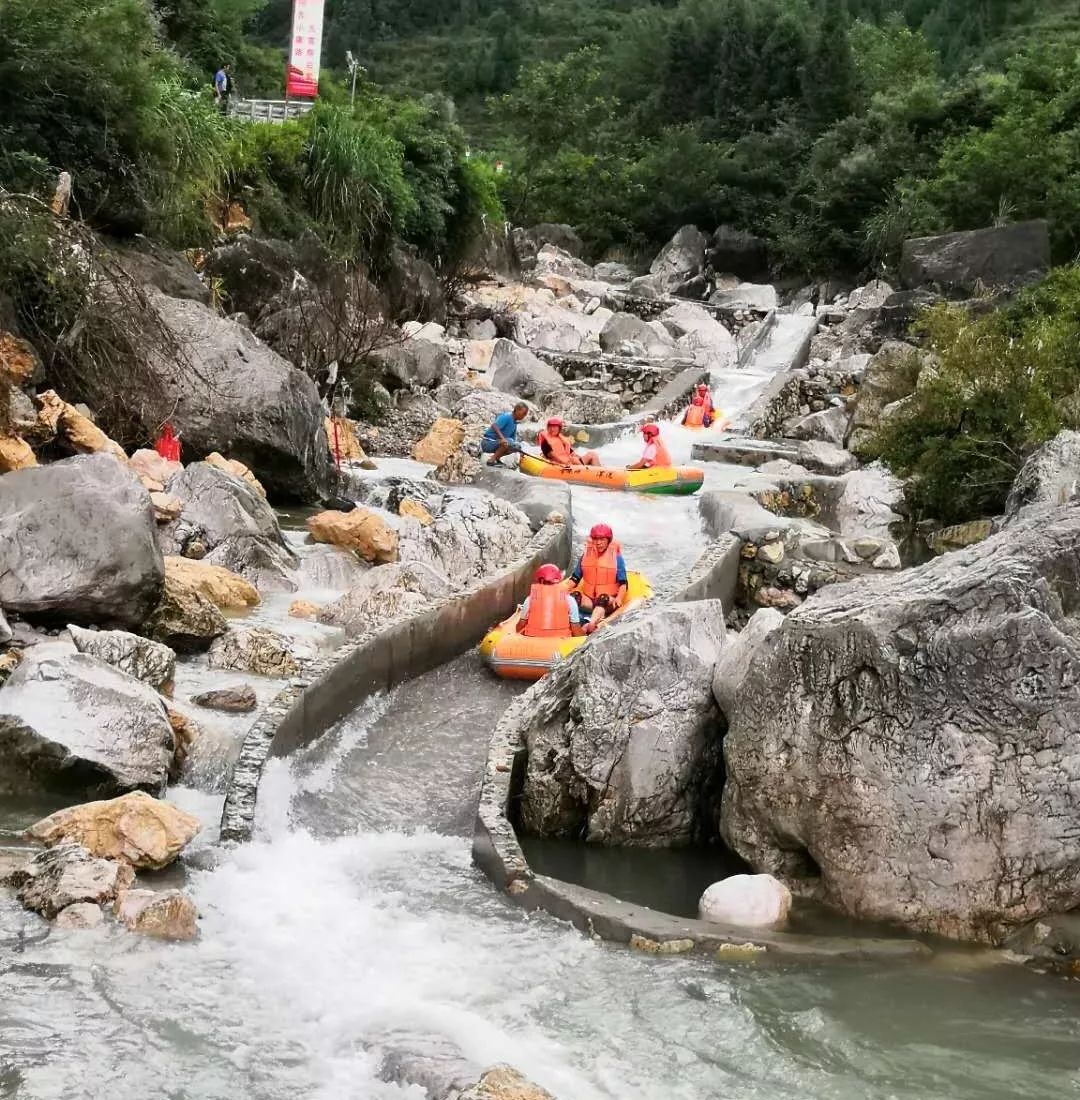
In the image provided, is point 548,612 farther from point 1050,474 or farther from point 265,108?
point 265,108

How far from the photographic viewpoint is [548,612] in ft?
37.9

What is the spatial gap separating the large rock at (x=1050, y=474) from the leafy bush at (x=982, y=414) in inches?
63.9

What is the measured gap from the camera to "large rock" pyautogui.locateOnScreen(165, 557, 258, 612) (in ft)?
40.8

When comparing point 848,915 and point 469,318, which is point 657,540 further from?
point 469,318

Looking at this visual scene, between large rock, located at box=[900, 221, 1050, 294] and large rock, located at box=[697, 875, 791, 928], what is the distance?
22.4m

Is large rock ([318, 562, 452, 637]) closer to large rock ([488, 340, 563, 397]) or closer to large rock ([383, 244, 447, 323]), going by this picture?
large rock ([488, 340, 563, 397])

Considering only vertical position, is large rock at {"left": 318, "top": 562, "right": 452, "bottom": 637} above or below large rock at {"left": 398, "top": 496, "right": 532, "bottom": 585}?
below

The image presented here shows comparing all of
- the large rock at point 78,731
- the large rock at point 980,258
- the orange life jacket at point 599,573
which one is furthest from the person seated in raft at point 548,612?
the large rock at point 980,258

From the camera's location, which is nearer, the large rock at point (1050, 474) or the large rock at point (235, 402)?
the large rock at point (1050, 474)

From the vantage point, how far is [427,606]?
1183 cm

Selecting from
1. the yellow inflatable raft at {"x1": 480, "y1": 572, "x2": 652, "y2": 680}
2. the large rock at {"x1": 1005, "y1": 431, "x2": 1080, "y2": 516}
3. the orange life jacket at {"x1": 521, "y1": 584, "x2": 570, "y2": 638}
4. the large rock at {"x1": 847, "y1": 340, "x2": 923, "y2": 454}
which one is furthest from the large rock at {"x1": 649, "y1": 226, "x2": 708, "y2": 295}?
the yellow inflatable raft at {"x1": 480, "y1": 572, "x2": 652, "y2": 680}

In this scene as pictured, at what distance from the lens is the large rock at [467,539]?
14.8m

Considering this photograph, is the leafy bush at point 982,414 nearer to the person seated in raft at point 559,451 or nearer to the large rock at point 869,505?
the large rock at point 869,505

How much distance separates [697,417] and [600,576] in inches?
522
